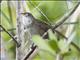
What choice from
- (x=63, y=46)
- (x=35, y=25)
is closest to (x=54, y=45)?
(x=63, y=46)

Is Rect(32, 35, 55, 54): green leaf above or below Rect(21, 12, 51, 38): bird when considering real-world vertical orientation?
below

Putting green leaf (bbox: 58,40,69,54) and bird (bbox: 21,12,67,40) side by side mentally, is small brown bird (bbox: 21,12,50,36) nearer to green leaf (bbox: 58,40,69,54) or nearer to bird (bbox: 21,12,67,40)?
bird (bbox: 21,12,67,40)

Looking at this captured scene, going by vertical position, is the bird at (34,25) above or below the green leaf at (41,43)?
above

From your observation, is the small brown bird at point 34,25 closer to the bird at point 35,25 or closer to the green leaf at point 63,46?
the bird at point 35,25

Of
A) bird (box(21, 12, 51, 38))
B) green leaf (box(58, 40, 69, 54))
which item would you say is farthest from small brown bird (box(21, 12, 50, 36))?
green leaf (box(58, 40, 69, 54))

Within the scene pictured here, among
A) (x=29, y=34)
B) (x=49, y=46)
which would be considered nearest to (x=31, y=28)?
(x=29, y=34)

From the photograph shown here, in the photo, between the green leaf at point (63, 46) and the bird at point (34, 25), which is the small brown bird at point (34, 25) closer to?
the bird at point (34, 25)

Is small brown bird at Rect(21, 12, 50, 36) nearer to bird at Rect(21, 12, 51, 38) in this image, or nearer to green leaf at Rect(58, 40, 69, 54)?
bird at Rect(21, 12, 51, 38)

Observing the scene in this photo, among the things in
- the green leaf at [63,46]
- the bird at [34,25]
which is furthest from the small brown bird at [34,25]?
the green leaf at [63,46]

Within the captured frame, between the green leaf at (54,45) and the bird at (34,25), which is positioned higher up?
the bird at (34,25)

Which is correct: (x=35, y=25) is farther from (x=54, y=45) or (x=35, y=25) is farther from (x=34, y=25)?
(x=54, y=45)
